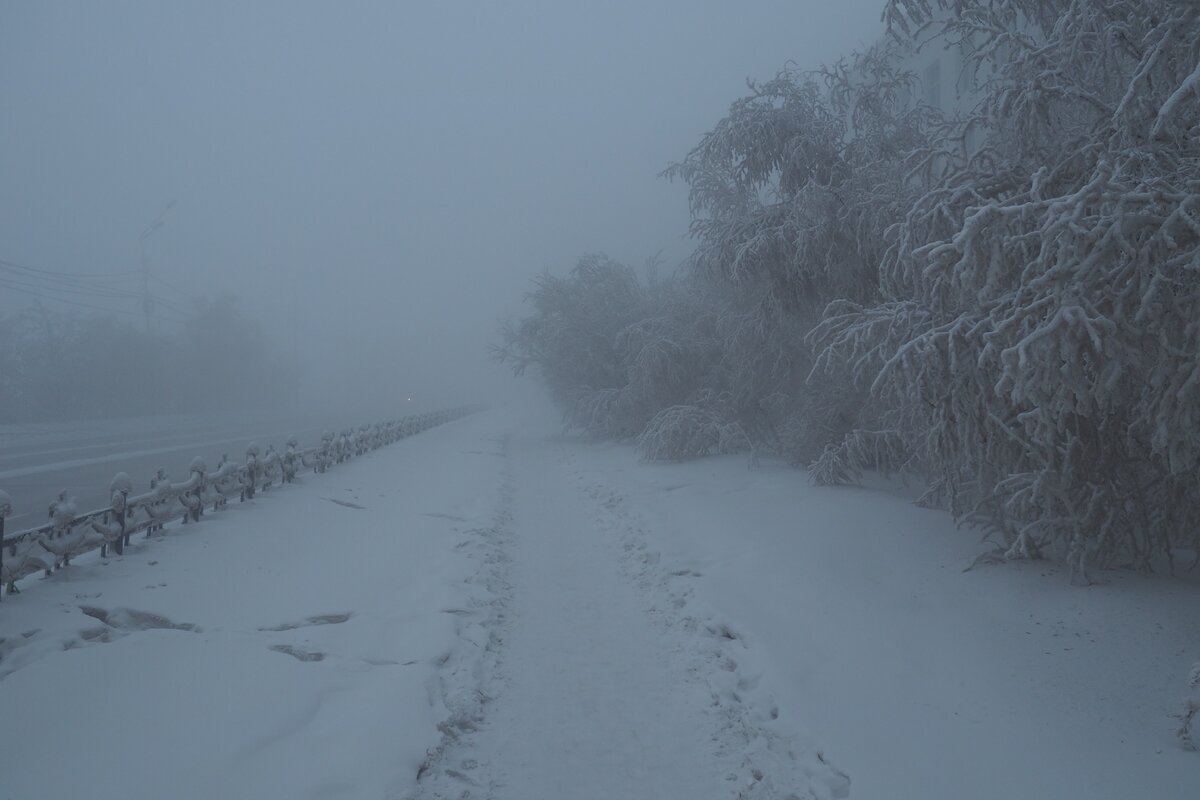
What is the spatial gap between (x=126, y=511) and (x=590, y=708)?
19.4 feet

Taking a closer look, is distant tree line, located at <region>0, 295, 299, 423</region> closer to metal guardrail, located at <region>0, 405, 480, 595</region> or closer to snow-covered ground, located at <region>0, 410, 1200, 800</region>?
metal guardrail, located at <region>0, 405, 480, 595</region>

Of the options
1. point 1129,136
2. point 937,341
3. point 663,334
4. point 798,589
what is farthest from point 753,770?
point 663,334

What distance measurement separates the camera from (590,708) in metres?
4.88

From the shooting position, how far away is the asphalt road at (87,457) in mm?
13179

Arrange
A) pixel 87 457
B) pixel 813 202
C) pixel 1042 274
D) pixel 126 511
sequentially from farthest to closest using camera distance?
pixel 87 457 → pixel 813 202 → pixel 126 511 → pixel 1042 274

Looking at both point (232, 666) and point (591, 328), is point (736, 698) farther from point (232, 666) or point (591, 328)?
point (591, 328)

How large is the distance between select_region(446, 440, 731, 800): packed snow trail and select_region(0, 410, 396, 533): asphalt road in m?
8.67

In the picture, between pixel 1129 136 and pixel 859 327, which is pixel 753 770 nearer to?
pixel 859 327

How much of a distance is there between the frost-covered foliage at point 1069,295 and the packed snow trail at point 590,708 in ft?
10.6

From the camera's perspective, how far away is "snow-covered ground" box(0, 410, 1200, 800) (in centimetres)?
387

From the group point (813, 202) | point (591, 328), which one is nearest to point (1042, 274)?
point (813, 202)

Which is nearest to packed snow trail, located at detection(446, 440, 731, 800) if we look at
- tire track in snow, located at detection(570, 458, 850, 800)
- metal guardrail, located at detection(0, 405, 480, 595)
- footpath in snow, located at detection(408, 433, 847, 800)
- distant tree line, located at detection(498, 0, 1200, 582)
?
footpath in snow, located at detection(408, 433, 847, 800)

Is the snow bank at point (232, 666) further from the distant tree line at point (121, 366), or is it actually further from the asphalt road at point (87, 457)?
the distant tree line at point (121, 366)

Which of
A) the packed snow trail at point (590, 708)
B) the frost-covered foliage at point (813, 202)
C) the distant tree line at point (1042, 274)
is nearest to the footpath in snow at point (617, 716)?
the packed snow trail at point (590, 708)
